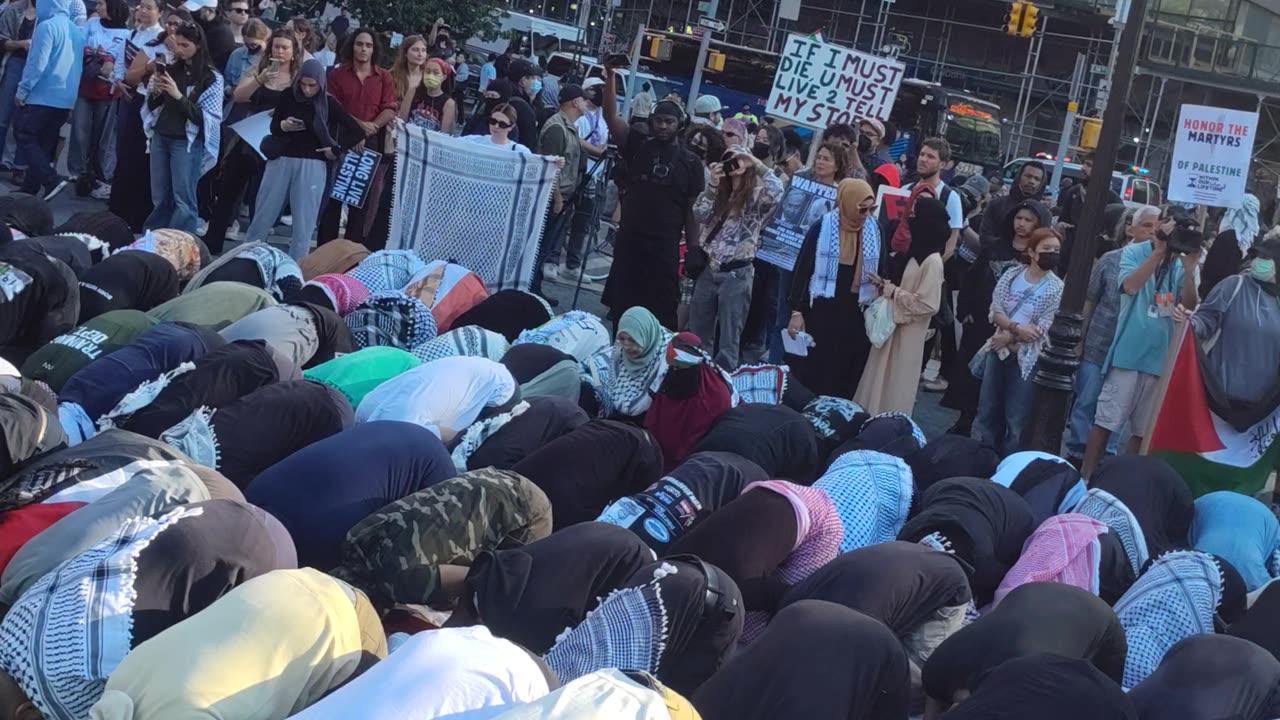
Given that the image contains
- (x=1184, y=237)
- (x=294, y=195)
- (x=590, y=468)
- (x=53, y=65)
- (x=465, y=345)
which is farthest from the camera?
(x=53, y=65)

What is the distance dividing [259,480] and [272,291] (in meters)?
2.72

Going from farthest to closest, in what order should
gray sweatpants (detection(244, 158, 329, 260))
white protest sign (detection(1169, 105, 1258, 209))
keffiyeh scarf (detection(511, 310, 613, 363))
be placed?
1. gray sweatpants (detection(244, 158, 329, 260))
2. white protest sign (detection(1169, 105, 1258, 209))
3. keffiyeh scarf (detection(511, 310, 613, 363))

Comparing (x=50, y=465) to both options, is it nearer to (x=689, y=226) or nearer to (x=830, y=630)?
(x=830, y=630)

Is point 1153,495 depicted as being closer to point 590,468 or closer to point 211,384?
point 590,468

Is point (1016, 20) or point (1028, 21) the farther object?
point (1016, 20)

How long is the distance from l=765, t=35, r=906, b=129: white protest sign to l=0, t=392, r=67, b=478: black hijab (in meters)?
6.42

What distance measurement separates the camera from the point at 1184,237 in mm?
7648

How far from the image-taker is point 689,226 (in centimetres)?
860

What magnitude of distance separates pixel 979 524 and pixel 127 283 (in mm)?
4389

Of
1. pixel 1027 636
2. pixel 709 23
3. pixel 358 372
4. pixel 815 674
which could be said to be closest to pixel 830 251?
pixel 358 372

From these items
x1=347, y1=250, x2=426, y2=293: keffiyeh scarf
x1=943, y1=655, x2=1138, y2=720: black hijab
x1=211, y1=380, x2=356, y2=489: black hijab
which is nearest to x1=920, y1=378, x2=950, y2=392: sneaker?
x1=347, y1=250, x2=426, y2=293: keffiyeh scarf

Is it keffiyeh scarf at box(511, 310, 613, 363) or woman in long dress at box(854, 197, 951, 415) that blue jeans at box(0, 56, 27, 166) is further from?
woman in long dress at box(854, 197, 951, 415)

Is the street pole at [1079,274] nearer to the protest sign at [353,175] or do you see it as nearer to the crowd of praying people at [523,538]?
the crowd of praying people at [523,538]

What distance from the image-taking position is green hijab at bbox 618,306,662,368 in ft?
22.0
